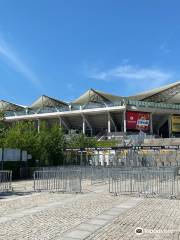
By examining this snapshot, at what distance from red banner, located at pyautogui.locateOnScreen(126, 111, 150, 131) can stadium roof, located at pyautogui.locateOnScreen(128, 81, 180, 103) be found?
14.3 metres

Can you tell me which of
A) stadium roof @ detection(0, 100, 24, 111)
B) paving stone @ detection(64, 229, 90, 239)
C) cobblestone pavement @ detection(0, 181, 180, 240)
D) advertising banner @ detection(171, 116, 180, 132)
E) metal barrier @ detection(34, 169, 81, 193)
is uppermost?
stadium roof @ detection(0, 100, 24, 111)

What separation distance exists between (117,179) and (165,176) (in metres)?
3.07

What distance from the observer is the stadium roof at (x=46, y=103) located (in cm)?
11756

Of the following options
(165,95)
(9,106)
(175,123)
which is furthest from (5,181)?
(9,106)

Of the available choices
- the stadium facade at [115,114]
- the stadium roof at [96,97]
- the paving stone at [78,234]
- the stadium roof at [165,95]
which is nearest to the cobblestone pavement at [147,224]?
the paving stone at [78,234]

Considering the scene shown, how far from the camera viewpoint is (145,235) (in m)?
9.16

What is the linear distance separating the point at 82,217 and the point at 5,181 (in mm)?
13255

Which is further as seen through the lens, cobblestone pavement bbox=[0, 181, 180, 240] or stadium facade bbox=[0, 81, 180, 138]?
stadium facade bbox=[0, 81, 180, 138]

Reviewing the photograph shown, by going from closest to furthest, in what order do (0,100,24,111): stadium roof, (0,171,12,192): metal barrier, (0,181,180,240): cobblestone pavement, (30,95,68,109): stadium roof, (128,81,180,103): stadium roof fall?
(0,181,180,240): cobblestone pavement
(0,171,12,192): metal barrier
(128,81,180,103): stadium roof
(30,95,68,109): stadium roof
(0,100,24,111): stadium roof

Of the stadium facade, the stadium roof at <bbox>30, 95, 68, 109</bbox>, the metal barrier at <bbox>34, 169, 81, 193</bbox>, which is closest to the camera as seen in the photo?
the metal barrier at <bbox>34, 169, 81, 193</bbox>

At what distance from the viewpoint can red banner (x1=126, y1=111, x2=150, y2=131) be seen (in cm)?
9238

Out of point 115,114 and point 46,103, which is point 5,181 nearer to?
point 115,114

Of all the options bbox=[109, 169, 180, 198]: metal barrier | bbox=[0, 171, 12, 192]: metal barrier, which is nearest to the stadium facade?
bbox=[0, 171, 12, 192]: metal barrier

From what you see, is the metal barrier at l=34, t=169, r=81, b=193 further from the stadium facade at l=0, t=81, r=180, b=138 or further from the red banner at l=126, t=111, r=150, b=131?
the red banner at l=126, t=111, r=150, b=131
